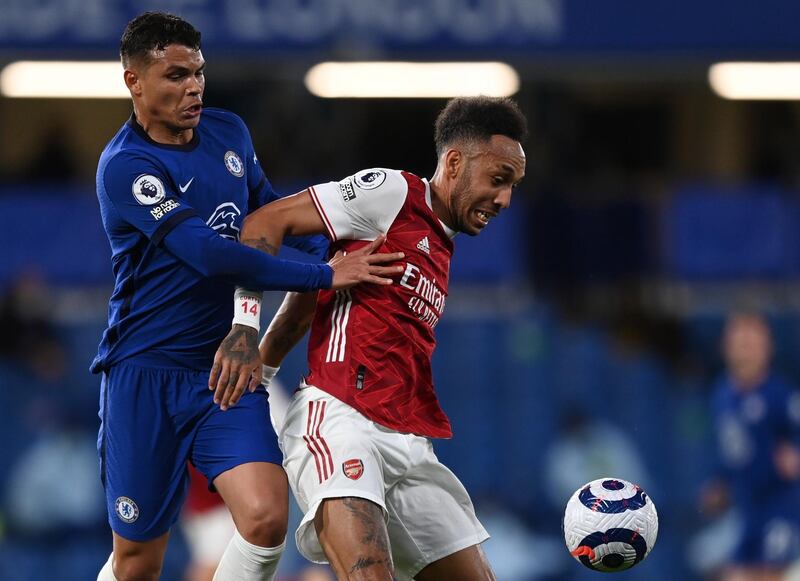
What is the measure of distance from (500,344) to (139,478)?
232 inches

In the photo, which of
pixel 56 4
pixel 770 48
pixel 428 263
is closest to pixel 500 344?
pixel 770 48

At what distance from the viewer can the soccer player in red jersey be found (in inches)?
193

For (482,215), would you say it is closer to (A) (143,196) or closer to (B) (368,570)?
(A) (143,196)

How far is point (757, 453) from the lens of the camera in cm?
959

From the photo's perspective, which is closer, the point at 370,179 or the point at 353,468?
the point at 353,468

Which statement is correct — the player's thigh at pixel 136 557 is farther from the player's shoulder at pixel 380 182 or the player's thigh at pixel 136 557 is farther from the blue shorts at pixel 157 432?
the player's shoulder at pixel 380 182

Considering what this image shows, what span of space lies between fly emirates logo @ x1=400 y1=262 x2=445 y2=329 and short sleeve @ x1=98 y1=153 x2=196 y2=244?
758 millimetres

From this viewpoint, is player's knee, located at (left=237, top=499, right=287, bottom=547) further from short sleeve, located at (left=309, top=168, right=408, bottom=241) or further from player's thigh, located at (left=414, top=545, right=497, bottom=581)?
short sleeve, located at (left=309, top=168, right=408, bottom=241)

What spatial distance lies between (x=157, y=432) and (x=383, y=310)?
0.87 meters

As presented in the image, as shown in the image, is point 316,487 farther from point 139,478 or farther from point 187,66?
point 187,66

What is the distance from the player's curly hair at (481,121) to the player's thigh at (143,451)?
125 centimetres

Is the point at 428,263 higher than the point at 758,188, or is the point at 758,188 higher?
the point at 758,188

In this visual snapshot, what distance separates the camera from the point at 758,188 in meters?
10.7

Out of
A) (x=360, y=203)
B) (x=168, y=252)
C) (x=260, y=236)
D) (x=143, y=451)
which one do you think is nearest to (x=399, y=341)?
(x=360, y=203)
